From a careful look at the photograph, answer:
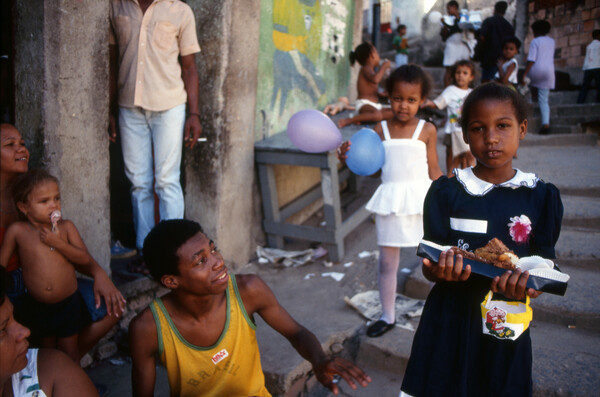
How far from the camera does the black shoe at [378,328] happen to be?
9.73 ft

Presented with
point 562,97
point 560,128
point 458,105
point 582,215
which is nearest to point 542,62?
point 560,128

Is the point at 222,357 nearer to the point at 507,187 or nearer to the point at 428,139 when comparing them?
the point at 507,187

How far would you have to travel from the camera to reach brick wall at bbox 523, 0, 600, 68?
11.1m

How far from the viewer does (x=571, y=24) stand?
37.6ft

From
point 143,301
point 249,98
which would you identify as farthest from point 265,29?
point 143,301

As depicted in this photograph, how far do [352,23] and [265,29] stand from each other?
2211 mm

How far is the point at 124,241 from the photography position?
175 inches

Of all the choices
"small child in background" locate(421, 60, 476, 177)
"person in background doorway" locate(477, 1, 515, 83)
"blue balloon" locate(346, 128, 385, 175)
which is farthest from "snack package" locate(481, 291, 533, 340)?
"person in background doorway" locate(477, 1, 515, 83)

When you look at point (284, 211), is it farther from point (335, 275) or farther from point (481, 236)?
point (481, 236)

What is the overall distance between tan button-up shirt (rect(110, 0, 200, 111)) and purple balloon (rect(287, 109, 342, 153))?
924mm

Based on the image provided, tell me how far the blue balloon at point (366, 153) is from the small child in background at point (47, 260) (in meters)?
1.57

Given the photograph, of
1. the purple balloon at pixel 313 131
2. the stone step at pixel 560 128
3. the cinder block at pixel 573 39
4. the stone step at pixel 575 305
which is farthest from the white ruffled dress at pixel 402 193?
the cinder block at pixel 573 39

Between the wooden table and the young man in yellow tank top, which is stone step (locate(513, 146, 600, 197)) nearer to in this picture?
the wooden table

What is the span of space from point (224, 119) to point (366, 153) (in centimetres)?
150
